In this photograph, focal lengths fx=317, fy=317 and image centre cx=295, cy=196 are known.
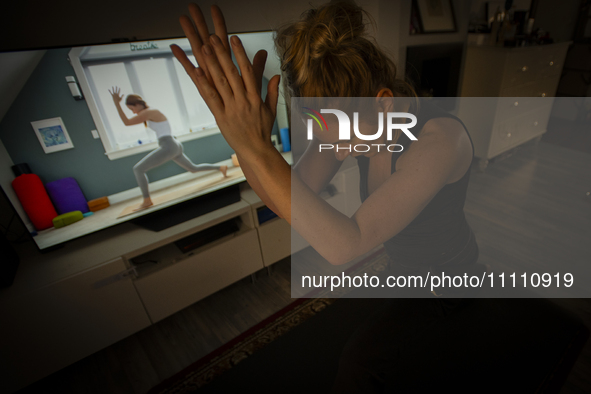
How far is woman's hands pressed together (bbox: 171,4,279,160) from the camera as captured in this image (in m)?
0.54

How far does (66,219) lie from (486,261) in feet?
7.80

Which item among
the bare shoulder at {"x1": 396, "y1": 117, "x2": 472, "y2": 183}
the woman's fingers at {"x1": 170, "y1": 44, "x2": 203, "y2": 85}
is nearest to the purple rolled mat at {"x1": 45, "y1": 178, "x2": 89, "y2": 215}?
the woman's fingers at {"x1": 170, "y1": 44, "x2": 203, "y2": 85}

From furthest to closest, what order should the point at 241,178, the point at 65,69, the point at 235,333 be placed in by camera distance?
1. the point at 241,178
2. the point at 235,333
3. the point at 65,69

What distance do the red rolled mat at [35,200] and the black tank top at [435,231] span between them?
4.41 feet

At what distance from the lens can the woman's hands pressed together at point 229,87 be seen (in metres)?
0.54

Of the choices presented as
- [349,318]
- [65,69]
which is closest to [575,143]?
[349,318]

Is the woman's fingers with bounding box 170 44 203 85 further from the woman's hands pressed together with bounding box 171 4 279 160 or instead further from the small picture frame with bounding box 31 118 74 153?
the small picture frame with bounding box 31 118 74 153

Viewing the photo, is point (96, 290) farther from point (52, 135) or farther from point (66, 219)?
point (52, 135)

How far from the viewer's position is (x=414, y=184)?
28.0 inches

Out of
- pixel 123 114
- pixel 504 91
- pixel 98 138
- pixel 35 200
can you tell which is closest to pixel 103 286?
pixel 35 200

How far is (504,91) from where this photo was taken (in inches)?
119

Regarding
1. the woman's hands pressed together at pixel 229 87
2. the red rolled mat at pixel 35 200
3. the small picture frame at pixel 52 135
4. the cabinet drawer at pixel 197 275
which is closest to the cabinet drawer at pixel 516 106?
the cabinet drawer at pixel 197 275

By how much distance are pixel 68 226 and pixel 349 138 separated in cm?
138

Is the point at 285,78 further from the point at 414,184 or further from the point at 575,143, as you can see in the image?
the point at 575,143
